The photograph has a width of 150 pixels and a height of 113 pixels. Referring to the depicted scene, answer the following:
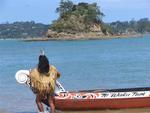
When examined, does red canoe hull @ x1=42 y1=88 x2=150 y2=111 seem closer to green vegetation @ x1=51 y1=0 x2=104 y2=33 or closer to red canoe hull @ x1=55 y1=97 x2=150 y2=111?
red canoe hull @ x1=55 y1=97 x2=150 y2=111

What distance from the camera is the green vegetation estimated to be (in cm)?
15325

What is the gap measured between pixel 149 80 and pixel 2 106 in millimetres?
10826

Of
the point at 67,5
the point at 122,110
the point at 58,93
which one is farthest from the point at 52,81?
the point at 67,5

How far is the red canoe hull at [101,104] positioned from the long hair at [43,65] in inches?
141

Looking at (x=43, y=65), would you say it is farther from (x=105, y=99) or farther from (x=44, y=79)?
(x=105, y=99)

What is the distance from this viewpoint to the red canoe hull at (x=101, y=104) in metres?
16.0

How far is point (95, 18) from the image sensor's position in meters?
157

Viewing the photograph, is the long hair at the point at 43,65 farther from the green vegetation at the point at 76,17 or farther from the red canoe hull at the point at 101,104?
the green vegetation at the point at 76,17

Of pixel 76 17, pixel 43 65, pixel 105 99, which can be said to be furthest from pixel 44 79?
pixel 76 17

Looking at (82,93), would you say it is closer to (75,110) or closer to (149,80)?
(75,110)

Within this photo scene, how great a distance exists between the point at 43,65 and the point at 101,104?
13.8 ft

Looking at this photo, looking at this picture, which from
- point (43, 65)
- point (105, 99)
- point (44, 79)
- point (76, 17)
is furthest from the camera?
point (76, 17)

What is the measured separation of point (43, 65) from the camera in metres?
12.3

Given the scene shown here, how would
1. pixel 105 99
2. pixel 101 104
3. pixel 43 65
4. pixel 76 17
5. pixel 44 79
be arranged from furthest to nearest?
1. pixel 76 17
2. pixel 101 104
3. pixel 105 99
4. pixel 44 79
5. pixel 43 65
